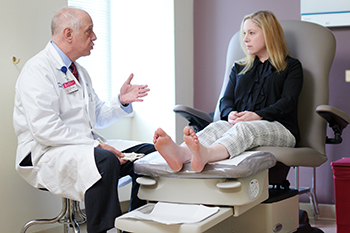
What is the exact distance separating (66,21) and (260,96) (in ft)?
3.77

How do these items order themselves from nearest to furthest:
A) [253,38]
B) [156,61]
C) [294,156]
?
1. [294,156]
2. [253,38]
3. [156,61]

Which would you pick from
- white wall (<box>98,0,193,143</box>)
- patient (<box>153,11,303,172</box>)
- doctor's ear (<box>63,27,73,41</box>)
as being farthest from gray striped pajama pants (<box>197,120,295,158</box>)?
white wall (<box>98,0,193,143</box>)

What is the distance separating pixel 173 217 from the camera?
1335 mm

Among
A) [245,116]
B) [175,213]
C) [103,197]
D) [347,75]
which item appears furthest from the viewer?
[347,75]

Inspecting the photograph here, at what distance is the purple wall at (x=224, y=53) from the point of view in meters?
2.76

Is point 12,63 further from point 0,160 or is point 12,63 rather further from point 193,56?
point 193,56

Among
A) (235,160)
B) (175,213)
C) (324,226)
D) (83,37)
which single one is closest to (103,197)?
(175,213)

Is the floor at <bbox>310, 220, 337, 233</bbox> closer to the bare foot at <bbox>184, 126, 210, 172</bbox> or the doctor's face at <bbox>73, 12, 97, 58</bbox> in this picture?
the bare foot at <bbox>184, 126, 210, 172</bbox>

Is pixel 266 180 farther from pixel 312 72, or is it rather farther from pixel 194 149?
pixel 312 72

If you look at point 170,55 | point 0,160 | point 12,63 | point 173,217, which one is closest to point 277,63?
point 170,55

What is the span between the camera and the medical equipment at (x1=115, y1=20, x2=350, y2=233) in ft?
4.66

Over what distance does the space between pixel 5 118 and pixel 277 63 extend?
1568 mm

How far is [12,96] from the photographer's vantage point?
2076mm

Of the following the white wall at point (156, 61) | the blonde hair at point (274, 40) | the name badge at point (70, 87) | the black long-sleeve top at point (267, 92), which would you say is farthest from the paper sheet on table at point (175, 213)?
the white wall at point (156, 61)
